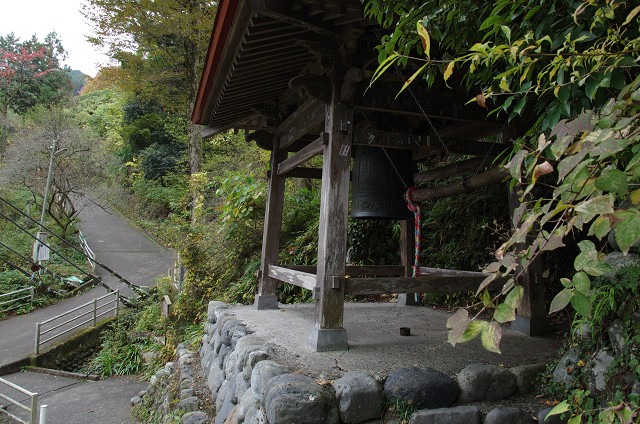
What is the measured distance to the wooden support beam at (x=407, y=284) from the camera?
3383 millimetres

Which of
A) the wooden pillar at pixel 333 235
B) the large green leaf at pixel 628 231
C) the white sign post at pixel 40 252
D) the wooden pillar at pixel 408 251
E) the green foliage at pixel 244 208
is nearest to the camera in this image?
the large green leaf at pixel 628 231

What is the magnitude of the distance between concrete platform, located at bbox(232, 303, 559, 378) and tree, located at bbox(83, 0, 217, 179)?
26.7 ft

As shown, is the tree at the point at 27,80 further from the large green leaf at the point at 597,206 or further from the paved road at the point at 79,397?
the large green leaf at the point at 597,206

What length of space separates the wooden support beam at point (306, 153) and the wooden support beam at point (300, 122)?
8.7 inches

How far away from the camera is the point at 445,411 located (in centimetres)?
248

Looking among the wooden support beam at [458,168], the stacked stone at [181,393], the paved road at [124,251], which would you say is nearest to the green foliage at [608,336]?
the wooden support beam at [458,168]

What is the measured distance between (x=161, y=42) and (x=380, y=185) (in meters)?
11.4

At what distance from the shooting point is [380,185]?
4176 mm

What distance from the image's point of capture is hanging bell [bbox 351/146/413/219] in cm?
416

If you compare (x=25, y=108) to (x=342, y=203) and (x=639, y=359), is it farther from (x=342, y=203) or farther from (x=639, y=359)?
(x=639, y=359)

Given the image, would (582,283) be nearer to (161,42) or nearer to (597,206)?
(597,206)

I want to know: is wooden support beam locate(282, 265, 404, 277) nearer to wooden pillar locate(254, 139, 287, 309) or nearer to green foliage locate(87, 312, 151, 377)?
wooden pillar locate(254, 139, 287, 309)

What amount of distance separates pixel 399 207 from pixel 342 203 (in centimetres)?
107

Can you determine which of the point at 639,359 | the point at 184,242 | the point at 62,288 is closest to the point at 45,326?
the point at 62,288
